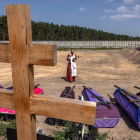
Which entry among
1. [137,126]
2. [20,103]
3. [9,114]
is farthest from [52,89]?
[20,103]

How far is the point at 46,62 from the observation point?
113 centimetres

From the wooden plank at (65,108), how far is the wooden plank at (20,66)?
3.3 inches

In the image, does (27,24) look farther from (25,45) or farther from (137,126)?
(137,126)

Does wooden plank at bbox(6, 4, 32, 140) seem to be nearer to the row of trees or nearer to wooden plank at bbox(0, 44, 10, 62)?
wooden plank at bbox(0, 44, 10, 62)

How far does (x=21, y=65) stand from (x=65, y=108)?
1.56ft

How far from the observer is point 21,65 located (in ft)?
3.96

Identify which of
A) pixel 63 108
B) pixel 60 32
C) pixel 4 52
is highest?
pixel 60 32

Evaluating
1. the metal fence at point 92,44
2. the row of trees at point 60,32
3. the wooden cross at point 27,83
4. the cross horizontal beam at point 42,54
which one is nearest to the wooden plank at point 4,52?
the wooden cross at point 27,83

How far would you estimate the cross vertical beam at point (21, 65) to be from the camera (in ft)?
3.72

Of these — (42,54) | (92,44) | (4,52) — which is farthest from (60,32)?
(42,54)

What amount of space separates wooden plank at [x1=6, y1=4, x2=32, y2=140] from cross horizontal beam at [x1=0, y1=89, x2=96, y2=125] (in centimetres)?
7

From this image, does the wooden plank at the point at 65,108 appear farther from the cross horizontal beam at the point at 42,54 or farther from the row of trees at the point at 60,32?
the row of trees at the point at 60,32

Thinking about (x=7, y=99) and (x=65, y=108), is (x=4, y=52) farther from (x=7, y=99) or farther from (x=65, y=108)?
(x=65, y=108)

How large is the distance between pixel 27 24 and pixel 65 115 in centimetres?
74
